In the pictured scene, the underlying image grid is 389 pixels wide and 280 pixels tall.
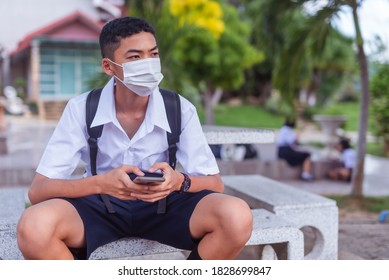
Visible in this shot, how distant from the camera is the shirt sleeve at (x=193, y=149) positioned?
242cm


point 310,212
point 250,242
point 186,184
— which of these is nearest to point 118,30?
point 186,184

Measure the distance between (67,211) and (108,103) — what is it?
0.54m

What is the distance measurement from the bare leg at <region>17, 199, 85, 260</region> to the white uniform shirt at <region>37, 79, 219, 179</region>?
24 cm

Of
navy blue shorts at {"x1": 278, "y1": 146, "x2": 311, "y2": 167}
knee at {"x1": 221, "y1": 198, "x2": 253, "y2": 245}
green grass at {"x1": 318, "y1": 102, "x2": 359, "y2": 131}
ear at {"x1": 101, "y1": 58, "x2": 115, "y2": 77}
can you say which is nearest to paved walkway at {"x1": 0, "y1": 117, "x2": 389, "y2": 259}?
navy blue shorts at {"x1": 278, "y1": 146, "x2": 311, "y2": 167}

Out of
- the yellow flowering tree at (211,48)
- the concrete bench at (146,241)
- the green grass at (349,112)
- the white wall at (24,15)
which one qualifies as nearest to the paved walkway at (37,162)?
the green grass at (349,112)

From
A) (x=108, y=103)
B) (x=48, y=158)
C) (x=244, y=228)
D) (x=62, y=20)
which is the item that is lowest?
(x=244, y=228)

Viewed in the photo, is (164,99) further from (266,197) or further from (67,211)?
(266,197)

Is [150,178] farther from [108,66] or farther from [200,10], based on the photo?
[200,10]

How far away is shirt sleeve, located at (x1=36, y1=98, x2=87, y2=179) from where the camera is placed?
7.48 feet

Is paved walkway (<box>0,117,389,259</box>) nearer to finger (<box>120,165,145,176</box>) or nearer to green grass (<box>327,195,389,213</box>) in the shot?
green grass (<box>327,195,389,213</box>)

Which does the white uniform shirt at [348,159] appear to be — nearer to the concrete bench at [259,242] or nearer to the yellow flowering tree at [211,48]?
the yellow flowering tree at [211,48]

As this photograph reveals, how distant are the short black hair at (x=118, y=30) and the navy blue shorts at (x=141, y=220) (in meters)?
0.67

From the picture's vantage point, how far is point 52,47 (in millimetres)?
20531
